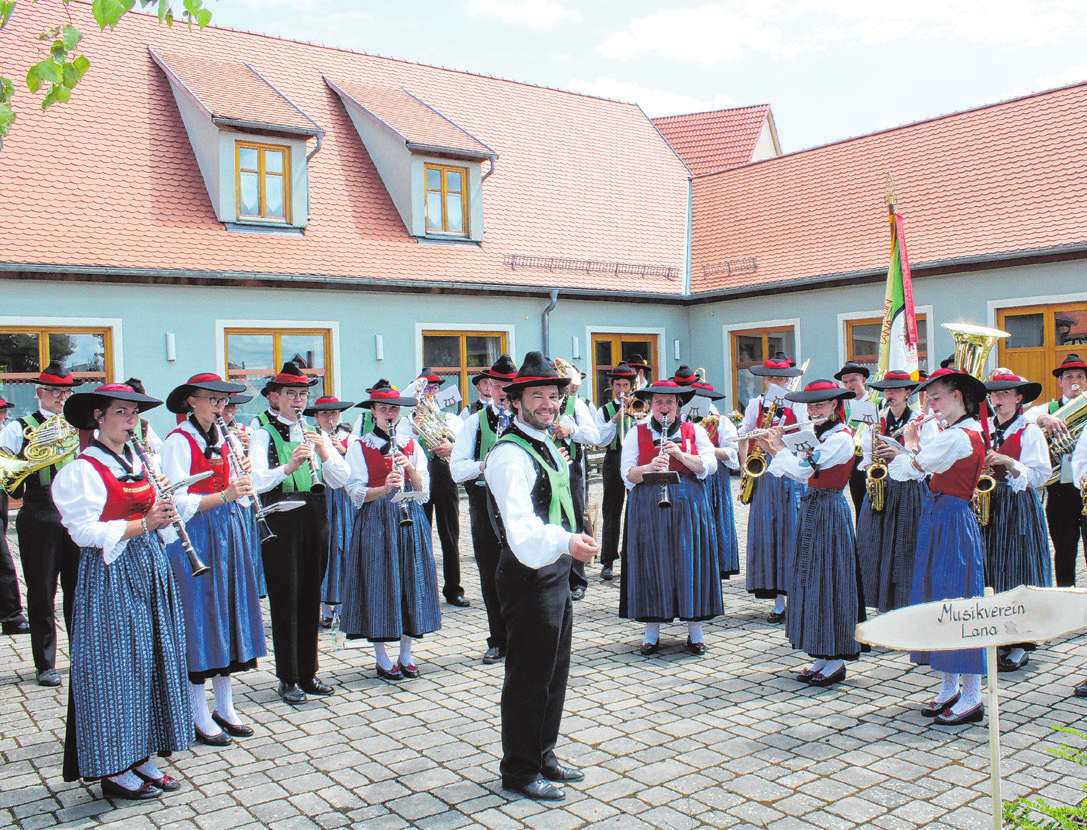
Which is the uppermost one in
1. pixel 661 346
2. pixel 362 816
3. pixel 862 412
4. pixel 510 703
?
pixel 661 346

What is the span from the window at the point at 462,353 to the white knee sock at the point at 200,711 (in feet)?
34.7

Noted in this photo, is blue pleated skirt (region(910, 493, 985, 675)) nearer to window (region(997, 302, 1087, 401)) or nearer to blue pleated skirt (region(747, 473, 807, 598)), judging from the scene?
blue pleated skirt (region(747, 473, 807, 598))

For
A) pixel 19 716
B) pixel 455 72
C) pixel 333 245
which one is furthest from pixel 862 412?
pixel 455 72

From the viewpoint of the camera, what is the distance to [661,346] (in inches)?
720

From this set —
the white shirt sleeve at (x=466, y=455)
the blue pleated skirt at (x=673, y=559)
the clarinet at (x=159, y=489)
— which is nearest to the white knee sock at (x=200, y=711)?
the clarinet at (x=159, y=489)

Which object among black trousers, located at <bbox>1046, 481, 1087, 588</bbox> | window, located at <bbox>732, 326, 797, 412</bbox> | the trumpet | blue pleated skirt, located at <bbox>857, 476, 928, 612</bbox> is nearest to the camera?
the trumpet

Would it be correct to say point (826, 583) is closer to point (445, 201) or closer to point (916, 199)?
point (445, 201)

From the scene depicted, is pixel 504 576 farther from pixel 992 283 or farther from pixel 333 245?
pixel 992 283

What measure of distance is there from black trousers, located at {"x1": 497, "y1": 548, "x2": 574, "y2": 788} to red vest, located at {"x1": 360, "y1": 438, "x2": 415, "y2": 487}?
2.03 m

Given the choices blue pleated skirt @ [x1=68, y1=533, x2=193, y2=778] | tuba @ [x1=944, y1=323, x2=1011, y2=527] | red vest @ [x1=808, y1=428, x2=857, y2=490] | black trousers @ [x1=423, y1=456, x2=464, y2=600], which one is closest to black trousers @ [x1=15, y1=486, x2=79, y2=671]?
blue pleated skirt @ [x1=68, y1=533, x2=193, y2=778]

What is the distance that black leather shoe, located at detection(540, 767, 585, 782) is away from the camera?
4410 mm

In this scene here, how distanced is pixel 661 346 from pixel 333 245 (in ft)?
21.8

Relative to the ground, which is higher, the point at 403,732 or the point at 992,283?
the point at 992,283

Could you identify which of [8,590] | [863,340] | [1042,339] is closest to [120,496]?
[8,590]
